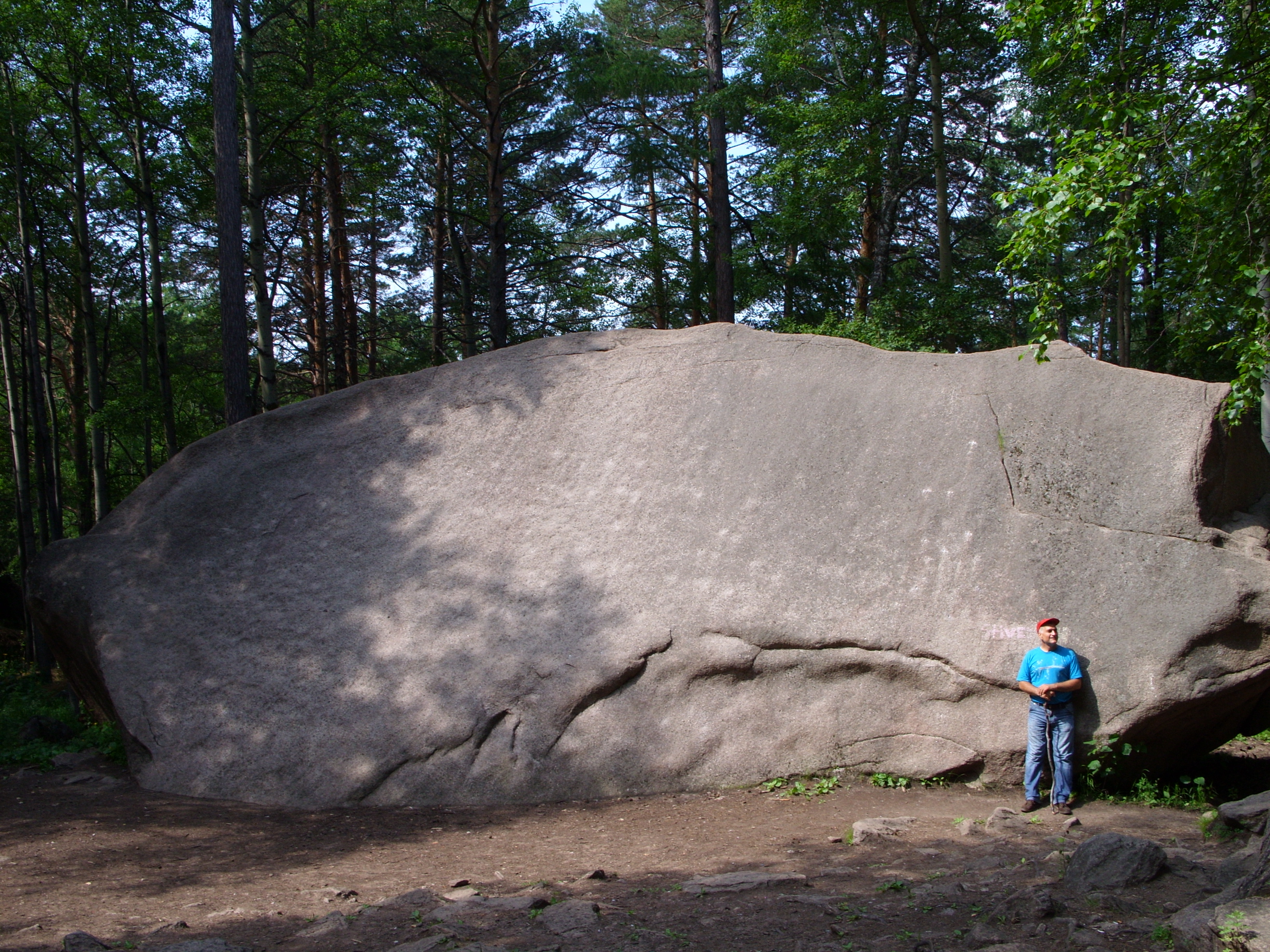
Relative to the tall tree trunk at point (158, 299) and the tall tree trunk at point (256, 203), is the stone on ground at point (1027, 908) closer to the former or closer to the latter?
the tall tree trunk at point (256, 203)

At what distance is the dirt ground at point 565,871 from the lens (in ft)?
11.9

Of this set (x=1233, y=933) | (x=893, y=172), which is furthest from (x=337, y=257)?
(x=1233, y=933)

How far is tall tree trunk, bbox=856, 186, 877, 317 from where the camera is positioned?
52.5 feet

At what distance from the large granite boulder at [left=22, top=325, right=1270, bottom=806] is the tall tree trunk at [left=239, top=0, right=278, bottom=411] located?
18.1 feet

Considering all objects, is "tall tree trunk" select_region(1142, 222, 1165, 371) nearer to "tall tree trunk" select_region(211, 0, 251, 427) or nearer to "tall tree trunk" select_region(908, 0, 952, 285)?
"tall tree trunk" select_region(908, 0, 952, 285)

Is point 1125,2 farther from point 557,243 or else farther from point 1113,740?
point 557,243

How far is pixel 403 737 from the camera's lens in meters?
5.98

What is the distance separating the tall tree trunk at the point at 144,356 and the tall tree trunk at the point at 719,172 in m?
9.01

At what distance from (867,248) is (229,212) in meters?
10.9

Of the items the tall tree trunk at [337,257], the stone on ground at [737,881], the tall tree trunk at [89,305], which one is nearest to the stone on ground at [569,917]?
the stone on ground at [737,881]

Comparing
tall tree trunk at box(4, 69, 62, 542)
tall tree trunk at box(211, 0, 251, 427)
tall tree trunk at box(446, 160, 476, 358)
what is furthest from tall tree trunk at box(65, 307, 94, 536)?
tall tree trunk at box(446, 160, 476, 358)

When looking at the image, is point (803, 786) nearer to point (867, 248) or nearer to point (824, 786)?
point (824, 786)

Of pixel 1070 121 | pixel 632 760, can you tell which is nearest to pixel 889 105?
pixel 1070 121

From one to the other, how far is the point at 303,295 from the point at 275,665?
523 inches
